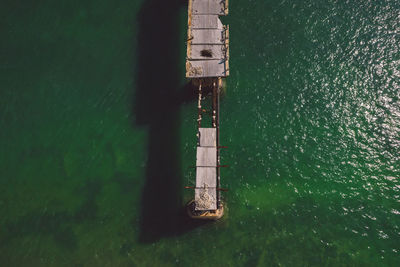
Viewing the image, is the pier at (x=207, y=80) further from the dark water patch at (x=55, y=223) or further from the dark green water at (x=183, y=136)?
the dark water patch at (x=55, y=223)

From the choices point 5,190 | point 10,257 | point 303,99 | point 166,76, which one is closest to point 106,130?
point 166,76

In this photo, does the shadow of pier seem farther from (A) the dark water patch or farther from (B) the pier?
(A) the dark water patch

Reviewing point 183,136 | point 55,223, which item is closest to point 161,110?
point 183,136

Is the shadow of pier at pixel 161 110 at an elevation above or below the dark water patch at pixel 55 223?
above

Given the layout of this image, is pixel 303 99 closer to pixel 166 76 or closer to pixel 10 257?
pixel 166 76

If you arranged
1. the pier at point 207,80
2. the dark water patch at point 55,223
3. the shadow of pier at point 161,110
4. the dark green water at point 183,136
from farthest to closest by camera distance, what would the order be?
1. the shadow of pier at point 161,110
2. the dark water patch at point 55,223
3. the dark green water at point 183,136
4. the pier at point 207,80

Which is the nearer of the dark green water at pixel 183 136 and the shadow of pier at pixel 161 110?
the dark green water at pixel 183 136

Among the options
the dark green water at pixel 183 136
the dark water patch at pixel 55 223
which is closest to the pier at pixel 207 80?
the dark green water at pixel 183 136
